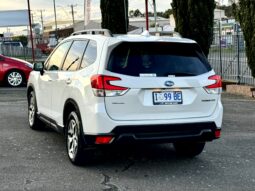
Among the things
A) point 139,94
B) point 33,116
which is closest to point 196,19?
point 33,116

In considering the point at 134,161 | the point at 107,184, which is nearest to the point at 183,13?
the point at 134,161

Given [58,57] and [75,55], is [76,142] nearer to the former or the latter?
[75,55]

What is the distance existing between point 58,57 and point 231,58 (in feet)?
31.3

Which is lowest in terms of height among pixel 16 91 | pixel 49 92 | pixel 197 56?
pixel 16 91

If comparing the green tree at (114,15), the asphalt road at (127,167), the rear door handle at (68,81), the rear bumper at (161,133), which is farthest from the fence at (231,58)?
the rear door handle at (68,81)

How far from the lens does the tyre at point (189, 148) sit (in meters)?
6.82

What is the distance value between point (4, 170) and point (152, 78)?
86.8 inches

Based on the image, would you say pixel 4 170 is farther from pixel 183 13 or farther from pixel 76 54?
pixel 183 13

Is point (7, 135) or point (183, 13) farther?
point (183, 13)

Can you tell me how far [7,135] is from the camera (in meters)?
8.41

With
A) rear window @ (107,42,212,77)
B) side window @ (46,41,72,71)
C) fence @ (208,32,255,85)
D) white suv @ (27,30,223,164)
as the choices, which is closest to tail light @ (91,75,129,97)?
white suv @ (27,30,223,164)

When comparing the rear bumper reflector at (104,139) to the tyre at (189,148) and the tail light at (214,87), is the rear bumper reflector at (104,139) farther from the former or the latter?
the tyre at (189,148)

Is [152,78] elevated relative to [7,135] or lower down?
elevated

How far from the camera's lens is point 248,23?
13.2m
